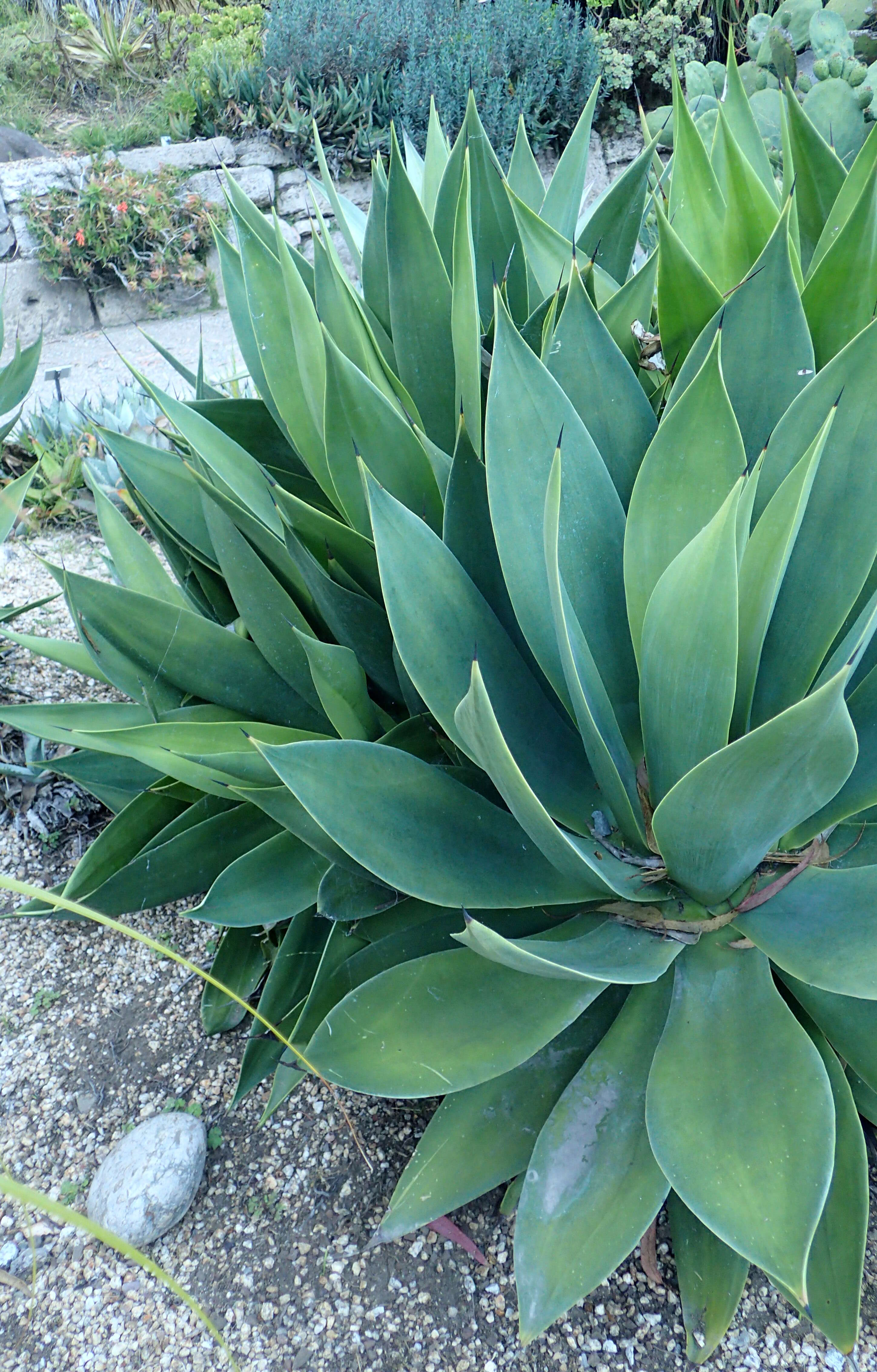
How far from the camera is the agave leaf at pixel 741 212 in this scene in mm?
1112

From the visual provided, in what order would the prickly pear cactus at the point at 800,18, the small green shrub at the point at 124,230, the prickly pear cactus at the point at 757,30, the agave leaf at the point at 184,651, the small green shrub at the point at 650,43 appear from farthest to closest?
the small green shrub at the point at 650,43 < the small green shrub at the point at 124,230 < the prickly pear cactus at the point at 757,30 < the prickly pear cactus at the point at 800,18 < the agave leaf at the point at 184,651

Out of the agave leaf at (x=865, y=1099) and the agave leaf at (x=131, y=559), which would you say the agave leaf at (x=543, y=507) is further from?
the agave leaf at (x=131, y=559)

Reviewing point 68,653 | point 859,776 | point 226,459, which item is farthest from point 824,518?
point 68,653

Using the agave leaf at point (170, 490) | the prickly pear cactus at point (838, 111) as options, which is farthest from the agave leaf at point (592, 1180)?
the prickly pear cactus at point (838, 111)

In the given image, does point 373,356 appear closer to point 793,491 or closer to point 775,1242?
point 793,491

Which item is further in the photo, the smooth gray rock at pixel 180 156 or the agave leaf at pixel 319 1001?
the smooth gray rock at pixel 180 156

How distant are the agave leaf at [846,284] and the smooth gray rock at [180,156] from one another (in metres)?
7.10

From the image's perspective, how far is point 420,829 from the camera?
853mm

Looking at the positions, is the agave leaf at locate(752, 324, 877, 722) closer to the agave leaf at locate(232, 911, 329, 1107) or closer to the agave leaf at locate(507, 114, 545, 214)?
the agave leaf at locate(232, 911, 329, 1107)

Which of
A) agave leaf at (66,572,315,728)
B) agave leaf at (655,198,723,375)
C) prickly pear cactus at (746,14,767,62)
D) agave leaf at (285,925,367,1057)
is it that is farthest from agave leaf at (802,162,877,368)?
prickly pear cactus at (746,14,767,62)

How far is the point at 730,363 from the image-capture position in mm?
988

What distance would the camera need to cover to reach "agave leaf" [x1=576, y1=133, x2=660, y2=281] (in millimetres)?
1251

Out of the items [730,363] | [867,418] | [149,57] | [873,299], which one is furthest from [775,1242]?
[149,57]

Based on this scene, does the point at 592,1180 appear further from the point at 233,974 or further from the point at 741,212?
the point at 741,212
